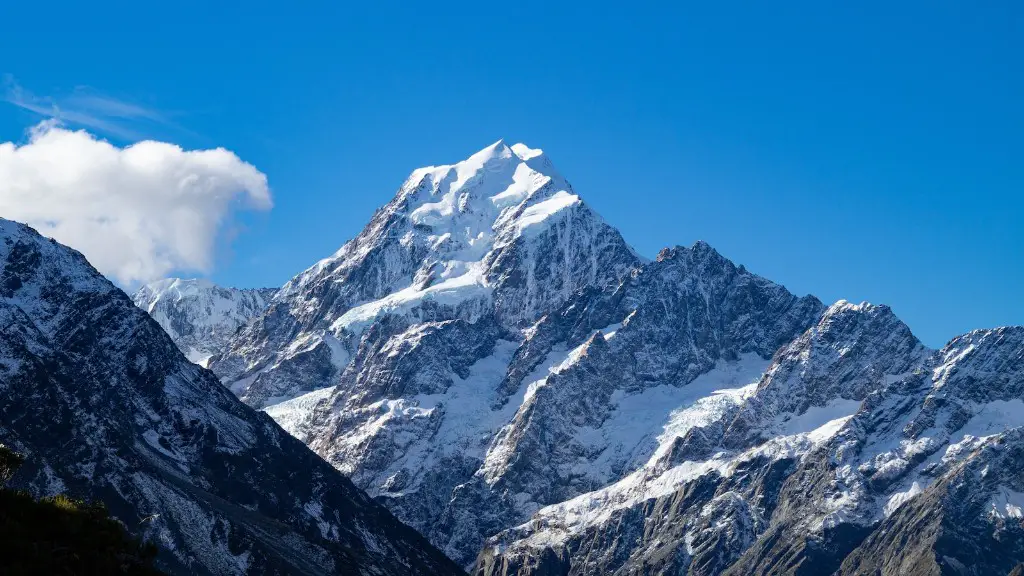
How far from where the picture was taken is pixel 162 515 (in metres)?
193

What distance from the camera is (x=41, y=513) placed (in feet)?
145

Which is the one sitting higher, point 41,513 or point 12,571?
point 41,513

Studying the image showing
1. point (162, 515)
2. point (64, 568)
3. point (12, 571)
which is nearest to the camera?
point (12, 571)

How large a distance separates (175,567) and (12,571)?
5710 inches

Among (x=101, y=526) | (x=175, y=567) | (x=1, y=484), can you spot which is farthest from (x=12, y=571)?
(x=175, y=567)

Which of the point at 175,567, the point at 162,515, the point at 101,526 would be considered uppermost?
the point at 162,515

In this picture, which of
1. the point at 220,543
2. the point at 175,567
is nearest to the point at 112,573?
the point at 175,567

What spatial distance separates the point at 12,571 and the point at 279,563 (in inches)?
6377

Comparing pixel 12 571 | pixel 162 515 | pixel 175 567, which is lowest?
pixel 12 571

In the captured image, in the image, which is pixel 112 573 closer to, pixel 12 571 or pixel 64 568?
pixel 64 568

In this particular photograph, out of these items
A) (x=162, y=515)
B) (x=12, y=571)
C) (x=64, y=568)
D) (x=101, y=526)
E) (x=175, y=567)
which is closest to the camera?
(x=12, y=571)

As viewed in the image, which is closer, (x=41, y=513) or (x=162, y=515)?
(x=41, y=513)

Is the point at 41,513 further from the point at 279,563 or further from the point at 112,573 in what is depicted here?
the point at 279,563

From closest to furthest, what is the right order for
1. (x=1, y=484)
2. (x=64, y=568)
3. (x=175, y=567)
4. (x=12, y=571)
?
(x=12, y=571) → (x=64, y=568) → (x=1, y=484) → (x=175, y=567)
